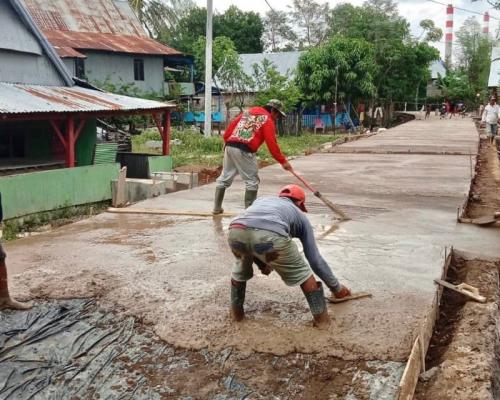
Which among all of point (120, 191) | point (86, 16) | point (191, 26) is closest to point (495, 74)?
point (86, 16)

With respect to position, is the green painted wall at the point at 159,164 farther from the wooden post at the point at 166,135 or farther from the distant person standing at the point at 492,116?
the distant person standing at the point at 492,116

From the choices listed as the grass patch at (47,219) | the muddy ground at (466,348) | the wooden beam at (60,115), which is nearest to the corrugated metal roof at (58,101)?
the wooden beam at (60,115)

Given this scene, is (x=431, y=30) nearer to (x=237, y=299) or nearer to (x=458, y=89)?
(x=458, y=89)

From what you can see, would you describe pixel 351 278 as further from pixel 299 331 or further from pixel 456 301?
pixel 299 331

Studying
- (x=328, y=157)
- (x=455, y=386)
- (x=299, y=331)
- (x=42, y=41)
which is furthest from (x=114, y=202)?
(x=455, y=386)

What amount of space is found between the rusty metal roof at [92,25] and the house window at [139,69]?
0.78 m

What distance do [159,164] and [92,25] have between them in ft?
54.2

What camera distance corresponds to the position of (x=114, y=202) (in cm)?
1321

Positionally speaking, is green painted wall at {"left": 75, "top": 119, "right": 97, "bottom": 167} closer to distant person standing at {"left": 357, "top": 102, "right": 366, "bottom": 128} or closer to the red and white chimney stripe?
distant person standing at {"left": 357, "top": 102, "right": 366, "bottom": 128}

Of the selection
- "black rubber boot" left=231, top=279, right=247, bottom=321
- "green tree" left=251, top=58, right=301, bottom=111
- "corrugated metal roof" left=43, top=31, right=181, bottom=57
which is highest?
"corrugated metal roof" left=43, top=31, right=181, bottom=57

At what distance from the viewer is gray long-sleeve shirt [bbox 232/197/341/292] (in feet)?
12.6

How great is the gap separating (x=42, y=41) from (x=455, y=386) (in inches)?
549

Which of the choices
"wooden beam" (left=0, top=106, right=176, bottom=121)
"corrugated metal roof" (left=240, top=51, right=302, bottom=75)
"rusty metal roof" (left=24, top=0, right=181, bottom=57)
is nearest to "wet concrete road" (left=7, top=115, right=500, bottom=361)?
"wooden beam" (left=0, top=106, right=176, bottom=121)

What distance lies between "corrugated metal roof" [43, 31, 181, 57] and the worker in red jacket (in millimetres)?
20419
